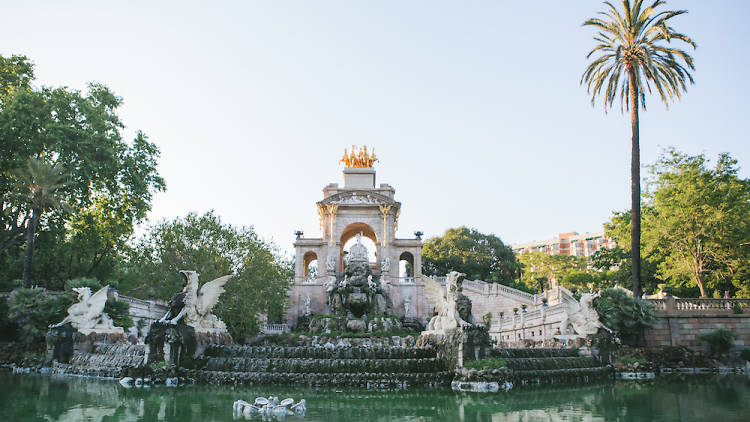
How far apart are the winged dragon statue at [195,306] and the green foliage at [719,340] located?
2088cm

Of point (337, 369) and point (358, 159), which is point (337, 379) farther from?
point (358, 159)

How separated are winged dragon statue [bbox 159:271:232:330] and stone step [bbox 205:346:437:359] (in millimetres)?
1131

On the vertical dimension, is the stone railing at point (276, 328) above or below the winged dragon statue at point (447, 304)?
below

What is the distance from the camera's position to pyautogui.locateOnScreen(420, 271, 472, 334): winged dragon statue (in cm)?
1692

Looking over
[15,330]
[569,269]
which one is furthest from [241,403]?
[569,269]

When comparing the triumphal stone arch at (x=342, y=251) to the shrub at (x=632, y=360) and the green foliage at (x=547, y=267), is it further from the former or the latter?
the green foliage at (x=547, y=267)

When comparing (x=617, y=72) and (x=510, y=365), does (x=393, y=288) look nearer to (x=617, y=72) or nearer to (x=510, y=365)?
(x=617, y=72)

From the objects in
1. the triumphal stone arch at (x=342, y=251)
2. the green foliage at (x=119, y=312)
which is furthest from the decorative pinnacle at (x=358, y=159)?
the green foliage at (x=119, y=312)

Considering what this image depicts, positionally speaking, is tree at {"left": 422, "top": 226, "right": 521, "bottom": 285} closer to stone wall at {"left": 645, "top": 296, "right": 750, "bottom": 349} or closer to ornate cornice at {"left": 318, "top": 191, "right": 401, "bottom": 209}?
ornate cornice at {"left": 318, "top": 191, "right": 401, "bottom": 209}

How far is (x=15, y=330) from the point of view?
967 inches

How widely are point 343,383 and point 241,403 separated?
5.55m

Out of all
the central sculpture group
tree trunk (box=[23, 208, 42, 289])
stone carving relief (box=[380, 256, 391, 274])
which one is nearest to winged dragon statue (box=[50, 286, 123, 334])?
tree trunk (box=[23, 208, 42, 289])

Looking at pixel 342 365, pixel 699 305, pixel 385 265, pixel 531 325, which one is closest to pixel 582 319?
pixel 699 305

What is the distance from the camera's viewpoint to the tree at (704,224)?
26.3 meters
